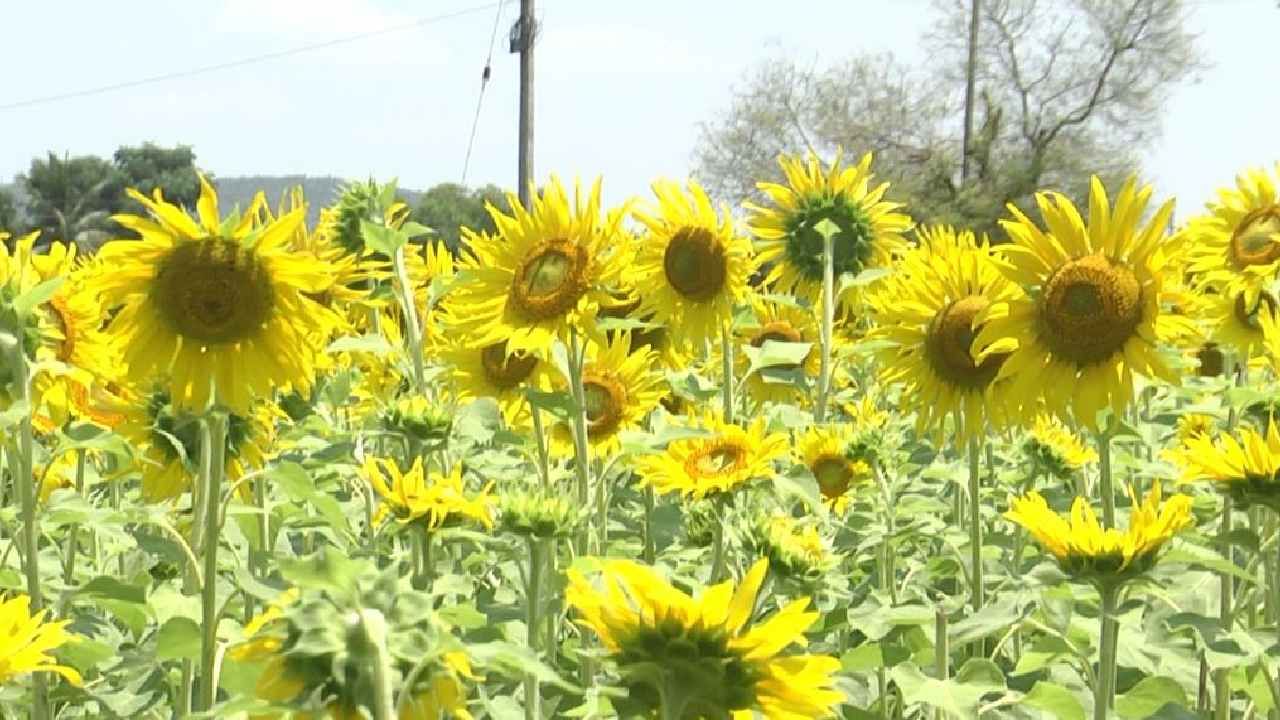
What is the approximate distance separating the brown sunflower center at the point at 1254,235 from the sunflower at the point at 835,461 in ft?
3.51

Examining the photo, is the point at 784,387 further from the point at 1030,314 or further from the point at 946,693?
the point at 946,693

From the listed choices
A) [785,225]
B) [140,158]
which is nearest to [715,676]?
[785,225]

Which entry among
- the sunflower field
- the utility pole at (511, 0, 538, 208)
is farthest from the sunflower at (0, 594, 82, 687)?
the utility pole at (511, 0, 538, 208)

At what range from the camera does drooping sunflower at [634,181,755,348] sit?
3.15 meters

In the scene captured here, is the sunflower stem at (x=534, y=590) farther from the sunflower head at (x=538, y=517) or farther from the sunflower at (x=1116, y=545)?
the sunflower at (x=1116, y=545)

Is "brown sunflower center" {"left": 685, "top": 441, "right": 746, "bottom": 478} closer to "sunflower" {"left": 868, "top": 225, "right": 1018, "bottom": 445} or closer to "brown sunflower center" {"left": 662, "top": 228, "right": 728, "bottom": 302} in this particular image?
"sunflower" {"left": 868, "top": 225, "right": 1018, "bottom": 445}

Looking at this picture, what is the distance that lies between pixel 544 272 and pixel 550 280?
0.09 ft

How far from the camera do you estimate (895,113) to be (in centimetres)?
3188

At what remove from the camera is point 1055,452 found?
3311mm

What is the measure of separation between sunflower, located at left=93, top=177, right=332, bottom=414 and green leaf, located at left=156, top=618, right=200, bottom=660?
0.99 ft

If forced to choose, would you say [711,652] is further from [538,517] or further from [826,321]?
[826,321]

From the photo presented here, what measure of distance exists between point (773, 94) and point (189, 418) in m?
31.9

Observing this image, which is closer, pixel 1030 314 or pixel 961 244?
pixel 1030 314

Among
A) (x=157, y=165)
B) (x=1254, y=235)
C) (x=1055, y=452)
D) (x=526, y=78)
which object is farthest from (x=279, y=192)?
(x=157, y=165)
